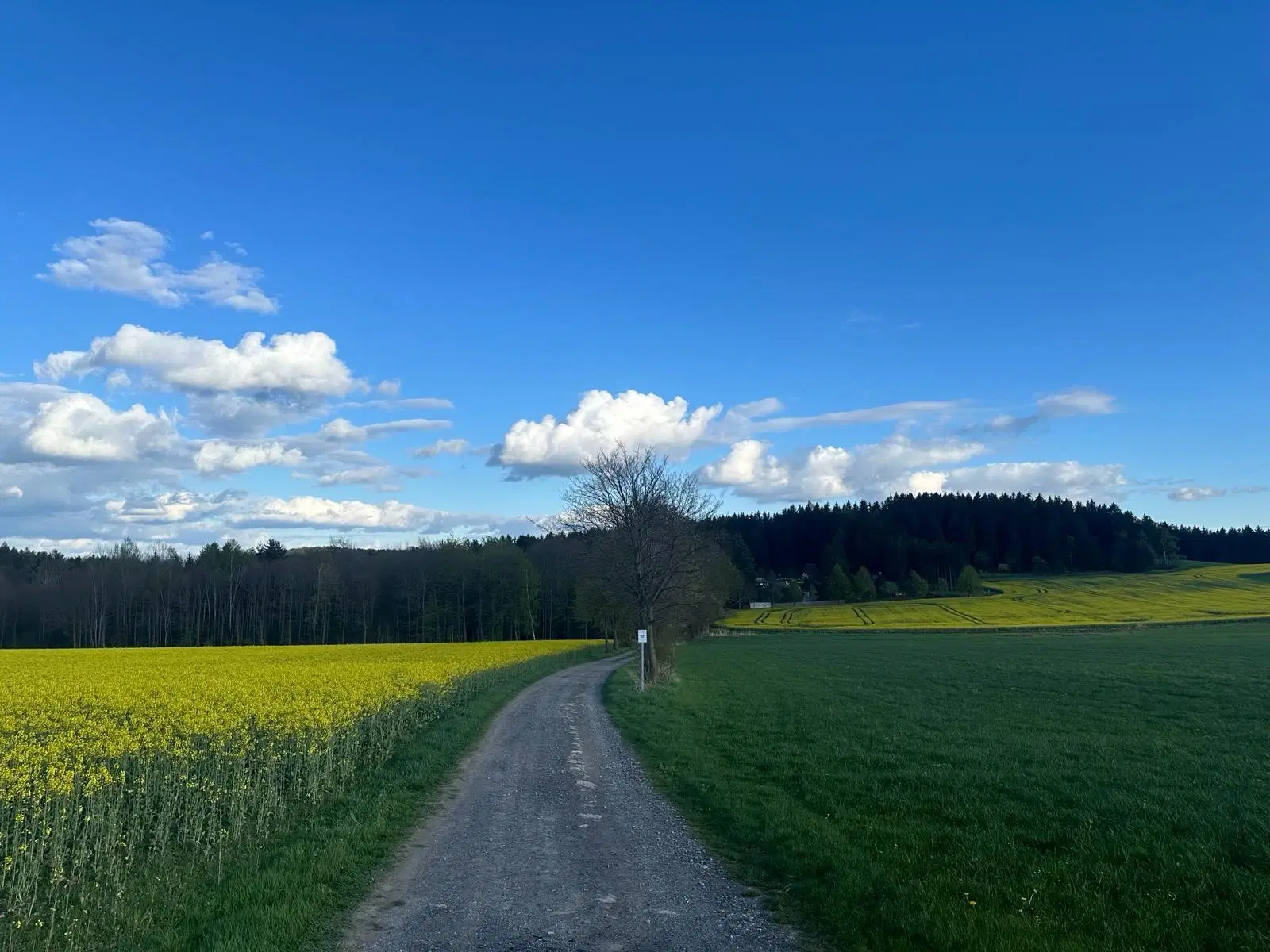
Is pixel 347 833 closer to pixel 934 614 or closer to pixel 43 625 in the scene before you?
pixel 934 614

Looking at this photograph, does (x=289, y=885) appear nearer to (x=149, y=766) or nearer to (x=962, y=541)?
(x=149, y=766)

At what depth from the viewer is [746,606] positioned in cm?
12638

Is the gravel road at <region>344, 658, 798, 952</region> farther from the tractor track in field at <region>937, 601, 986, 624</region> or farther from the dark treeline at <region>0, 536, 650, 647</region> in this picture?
the dark treeline at <region>0, 536, 650, 647</region>

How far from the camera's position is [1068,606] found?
298ft

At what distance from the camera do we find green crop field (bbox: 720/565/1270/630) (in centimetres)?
8012

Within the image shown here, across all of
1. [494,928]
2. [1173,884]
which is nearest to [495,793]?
[494,928]

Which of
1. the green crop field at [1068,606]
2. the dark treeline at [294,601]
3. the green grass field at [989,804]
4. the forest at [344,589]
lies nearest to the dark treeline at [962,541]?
the forest at [344,589]

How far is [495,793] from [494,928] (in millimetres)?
6164

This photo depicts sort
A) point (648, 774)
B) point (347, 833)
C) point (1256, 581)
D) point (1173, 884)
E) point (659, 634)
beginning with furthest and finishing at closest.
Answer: point (1256, 581)
point (659, 634)
point (648, 774)
point (347, 833)
point (1173, 884)

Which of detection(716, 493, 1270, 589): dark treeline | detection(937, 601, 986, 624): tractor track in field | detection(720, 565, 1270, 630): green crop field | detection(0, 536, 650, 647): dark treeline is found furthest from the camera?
detection(716, 493, 1270, 589): dark treeline

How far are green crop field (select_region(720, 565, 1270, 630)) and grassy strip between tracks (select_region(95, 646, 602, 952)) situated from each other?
76943 mm

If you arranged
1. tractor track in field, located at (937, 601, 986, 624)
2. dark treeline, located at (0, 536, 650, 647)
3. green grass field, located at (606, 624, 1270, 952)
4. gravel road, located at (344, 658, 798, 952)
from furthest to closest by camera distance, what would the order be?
dark treeline, located at (0, 536, 650, 647)
tractor track in field, located at (937, 601, 986, 624)
green grass field, located at (606, 624, 1270, 952)
gravel road, located at (344, 658, 798, 952)

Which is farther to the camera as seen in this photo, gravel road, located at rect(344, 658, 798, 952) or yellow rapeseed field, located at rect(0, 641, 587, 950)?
yellow rapeseed field, located at rect(0, 641, 587, 950)

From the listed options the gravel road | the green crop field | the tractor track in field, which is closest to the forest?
the green crop field
